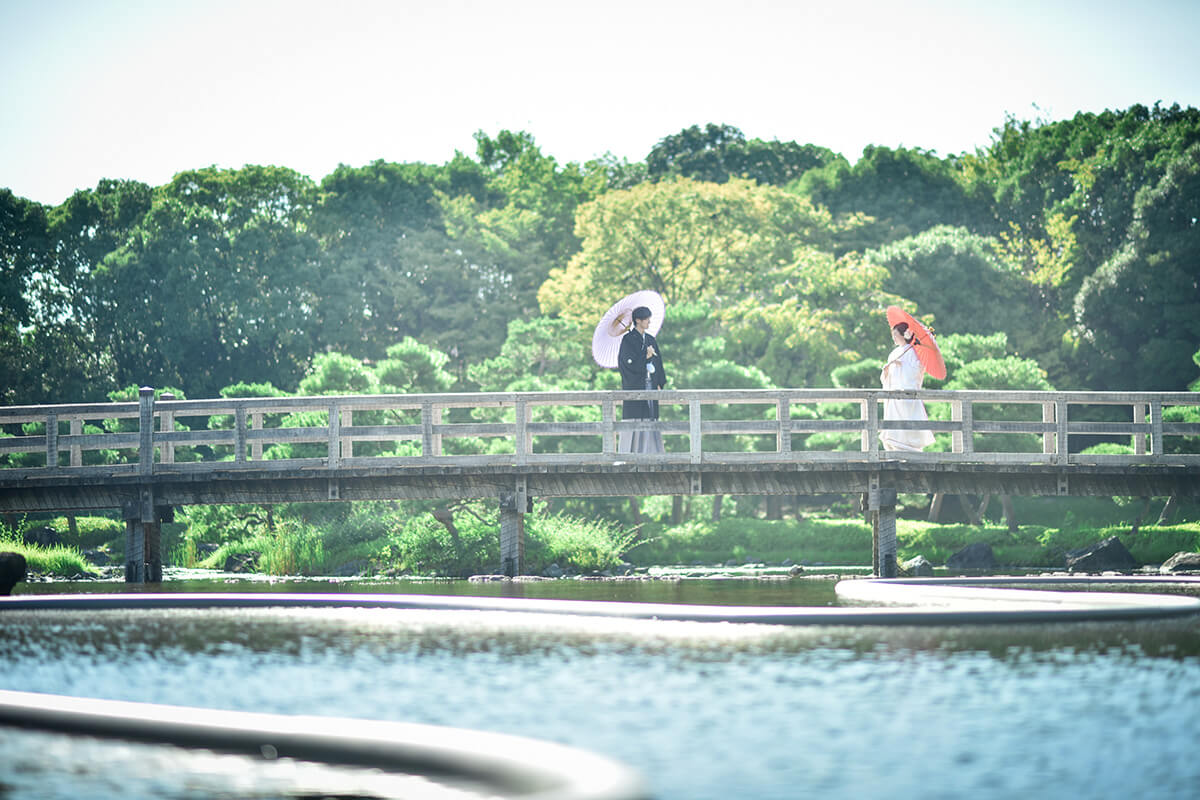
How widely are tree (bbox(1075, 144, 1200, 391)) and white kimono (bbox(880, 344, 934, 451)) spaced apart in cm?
2278

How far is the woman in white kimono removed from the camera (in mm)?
20172

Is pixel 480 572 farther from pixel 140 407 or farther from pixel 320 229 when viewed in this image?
pixel 320 229

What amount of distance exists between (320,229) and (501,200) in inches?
307

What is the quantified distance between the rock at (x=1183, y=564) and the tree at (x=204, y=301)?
109 ft

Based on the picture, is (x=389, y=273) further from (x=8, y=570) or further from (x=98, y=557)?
(x=8, y=570)

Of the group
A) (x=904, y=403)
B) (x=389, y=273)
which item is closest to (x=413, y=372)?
(x=904, y=403)

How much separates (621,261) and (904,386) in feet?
74.0

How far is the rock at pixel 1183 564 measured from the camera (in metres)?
21.9

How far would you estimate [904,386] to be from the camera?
811 inches

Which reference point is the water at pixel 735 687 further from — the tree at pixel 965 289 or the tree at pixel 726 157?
the tree at pixel 726 157

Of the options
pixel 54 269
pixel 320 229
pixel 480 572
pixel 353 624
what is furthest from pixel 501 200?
pixel 353 624

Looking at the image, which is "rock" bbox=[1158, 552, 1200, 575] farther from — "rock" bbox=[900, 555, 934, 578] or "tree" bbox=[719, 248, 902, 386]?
"tree" bbox=[719, 248, 902, 386]

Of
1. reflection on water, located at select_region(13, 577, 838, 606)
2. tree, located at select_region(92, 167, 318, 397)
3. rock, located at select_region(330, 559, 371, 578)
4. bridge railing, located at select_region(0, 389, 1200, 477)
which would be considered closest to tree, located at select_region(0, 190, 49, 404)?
tree, located at select_region(92, 167, 318, 397)

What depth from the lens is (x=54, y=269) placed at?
51250 mm
